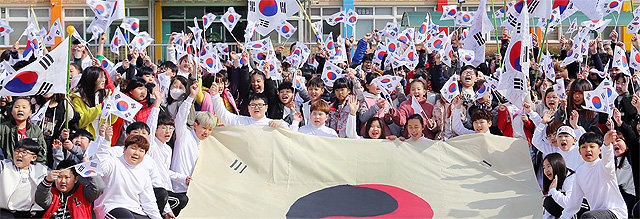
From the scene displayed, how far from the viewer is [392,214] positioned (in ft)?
23.6

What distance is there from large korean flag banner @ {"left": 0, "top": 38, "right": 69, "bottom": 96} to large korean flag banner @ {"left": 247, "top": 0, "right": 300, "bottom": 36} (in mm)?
4029

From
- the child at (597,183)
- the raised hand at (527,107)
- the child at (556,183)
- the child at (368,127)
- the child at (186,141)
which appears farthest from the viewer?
the raised hand at (527,107)

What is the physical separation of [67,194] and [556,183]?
4590mm

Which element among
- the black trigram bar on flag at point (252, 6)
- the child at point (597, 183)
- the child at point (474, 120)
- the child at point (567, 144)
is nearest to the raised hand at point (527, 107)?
the child at point (474, 120)

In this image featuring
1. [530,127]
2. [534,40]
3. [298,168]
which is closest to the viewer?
[298,168]

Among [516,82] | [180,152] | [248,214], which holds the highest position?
[516,82]

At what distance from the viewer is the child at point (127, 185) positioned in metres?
6.83

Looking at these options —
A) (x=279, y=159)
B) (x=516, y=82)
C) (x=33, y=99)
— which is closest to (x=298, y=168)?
(x=279, y=159)

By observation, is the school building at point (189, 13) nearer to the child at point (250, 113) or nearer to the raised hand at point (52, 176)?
the child at point (250, 113)

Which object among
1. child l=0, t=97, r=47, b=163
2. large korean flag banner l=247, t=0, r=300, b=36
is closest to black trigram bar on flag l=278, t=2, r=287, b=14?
large korean flag banner l=247, t=0, r=300, b=36

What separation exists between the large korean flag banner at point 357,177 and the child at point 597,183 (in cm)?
42

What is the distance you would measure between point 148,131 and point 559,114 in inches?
182

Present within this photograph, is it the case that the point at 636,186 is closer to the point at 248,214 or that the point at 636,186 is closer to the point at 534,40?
the point at 248,214

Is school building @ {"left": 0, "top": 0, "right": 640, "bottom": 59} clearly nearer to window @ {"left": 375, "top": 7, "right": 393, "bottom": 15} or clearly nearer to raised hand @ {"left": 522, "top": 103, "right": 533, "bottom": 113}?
window @ {"left": 375, "top": 7, "right": 393, "bottom": 15}
